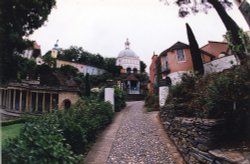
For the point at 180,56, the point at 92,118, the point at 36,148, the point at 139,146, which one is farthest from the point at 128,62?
the point at 36,148

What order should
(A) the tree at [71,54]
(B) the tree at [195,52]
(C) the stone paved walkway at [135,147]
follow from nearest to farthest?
1. (C) the stone paved walkway at [135,147]
2. (B) the tree at [195,52]
3. (A) the tree at [71,54]

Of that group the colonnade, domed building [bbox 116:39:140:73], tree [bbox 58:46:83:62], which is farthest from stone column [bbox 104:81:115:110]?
domed building [bbox 116:39:140:73]

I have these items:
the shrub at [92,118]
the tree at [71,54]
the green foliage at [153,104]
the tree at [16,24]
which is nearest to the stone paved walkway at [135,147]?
the shrub at [92,118]

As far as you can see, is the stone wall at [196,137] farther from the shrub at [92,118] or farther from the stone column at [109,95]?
the stone column at [109,95]

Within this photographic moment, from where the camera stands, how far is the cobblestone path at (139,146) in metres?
7.39

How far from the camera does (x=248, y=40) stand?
6684 mm

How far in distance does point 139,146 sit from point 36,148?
13.8 feet

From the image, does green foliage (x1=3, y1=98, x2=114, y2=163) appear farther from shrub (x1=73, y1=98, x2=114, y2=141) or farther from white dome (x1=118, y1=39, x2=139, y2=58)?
white dome (x1=118, y1=39, x2=139, y2=58)

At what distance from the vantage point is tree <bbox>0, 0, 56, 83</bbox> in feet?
27.0

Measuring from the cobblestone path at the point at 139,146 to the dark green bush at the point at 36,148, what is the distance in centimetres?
198

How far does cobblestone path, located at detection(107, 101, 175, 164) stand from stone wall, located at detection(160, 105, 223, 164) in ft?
1.70

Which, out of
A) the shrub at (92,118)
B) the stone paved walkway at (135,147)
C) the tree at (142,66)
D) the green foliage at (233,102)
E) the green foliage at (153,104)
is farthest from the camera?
the tree at (142,66)

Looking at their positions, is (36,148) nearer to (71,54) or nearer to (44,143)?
(44,143)

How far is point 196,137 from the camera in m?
6.35
